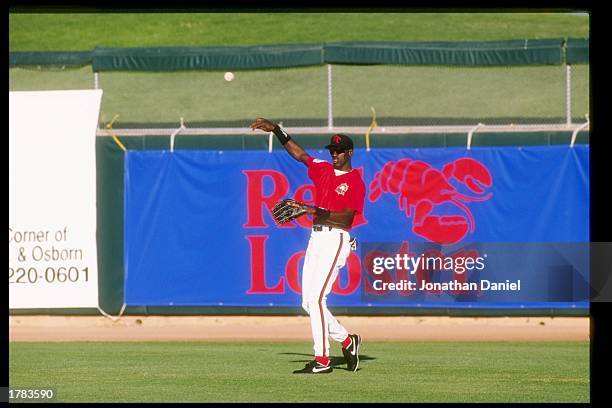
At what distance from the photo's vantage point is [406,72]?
101ft

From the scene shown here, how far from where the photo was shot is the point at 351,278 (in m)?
15.6

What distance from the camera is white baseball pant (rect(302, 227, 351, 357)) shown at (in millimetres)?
10094

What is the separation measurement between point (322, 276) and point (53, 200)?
23.1 ft

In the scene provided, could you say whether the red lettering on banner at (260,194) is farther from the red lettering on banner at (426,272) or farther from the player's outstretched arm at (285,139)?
the player's outstretched arm at (285,139)

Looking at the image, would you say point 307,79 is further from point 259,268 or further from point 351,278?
point 351,278

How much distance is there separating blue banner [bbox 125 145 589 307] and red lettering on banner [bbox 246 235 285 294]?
0.01 meters

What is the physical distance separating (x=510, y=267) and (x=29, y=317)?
6.32 metres

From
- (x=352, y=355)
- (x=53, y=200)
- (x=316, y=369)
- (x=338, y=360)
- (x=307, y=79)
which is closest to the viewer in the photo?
(x=316, y=369)

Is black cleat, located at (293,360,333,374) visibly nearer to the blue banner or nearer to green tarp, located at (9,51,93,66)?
the blue banner

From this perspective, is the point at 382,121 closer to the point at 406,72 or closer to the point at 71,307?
the point at 406,72

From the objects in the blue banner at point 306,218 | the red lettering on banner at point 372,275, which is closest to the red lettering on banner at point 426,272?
the blue banner at point 306,218

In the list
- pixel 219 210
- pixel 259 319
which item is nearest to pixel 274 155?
pixel 219 210

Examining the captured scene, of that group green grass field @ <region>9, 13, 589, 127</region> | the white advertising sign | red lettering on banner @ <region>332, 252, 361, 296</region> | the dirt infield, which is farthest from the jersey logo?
green grass field @ <region>9, 13, 589, 127</region>

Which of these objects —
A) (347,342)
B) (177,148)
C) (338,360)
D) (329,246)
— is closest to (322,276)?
(329,246)
